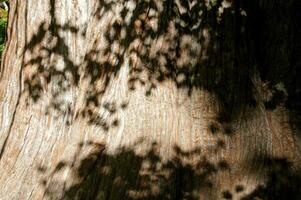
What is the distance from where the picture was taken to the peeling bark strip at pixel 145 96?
13.8 feet

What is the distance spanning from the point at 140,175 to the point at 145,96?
→ 2.49 feet

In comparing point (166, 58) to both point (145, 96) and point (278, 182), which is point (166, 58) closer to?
point (145, 96)

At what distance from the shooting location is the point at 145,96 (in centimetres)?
435

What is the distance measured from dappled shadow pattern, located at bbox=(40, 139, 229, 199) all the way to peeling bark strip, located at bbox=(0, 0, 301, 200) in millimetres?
15

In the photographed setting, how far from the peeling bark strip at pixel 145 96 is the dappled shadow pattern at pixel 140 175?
0.05ft

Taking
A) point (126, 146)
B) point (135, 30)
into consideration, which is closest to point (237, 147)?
point (126, 146)

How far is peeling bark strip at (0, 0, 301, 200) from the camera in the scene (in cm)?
422

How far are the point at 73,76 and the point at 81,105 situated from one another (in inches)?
11.4

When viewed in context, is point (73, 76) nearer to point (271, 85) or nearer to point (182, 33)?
point (182, 33)

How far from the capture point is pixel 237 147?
4.29 m

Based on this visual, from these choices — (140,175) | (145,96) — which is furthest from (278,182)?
(145,96)

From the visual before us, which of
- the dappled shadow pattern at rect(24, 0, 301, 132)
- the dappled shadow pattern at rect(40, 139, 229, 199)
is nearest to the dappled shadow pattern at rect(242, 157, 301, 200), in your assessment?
the dappled shadow pattern at rect(40, 139, 229, 199)

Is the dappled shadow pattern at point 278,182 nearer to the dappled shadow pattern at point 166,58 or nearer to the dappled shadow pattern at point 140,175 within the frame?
the dappled shadow pattern at point 140,175

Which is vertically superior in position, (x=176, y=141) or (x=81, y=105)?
(x=81, y=105)
